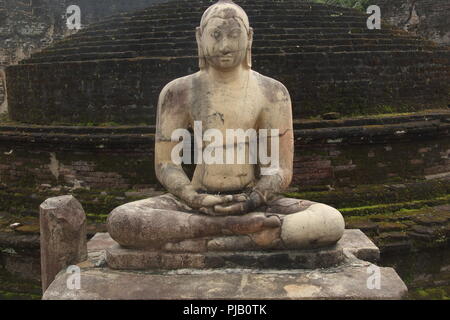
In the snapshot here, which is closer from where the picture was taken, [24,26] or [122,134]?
[122,134]

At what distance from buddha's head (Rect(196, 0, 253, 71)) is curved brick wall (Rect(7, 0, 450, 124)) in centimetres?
345

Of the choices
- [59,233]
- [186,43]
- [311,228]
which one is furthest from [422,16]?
[59,233]

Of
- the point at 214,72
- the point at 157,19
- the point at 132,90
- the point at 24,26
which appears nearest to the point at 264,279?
the point at 214,72

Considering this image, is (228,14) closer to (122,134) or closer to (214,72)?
(214,72)

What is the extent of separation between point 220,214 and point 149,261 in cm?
61

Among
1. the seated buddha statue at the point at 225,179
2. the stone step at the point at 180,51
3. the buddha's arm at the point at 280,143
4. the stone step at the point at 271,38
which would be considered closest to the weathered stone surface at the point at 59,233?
the seated buddha statue at the point at 225,179

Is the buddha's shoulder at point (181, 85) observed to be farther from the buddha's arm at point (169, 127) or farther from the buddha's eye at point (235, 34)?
the buddha's eye at point (235, 34)

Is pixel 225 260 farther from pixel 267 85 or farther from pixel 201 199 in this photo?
pixel 267 85

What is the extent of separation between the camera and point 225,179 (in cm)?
401

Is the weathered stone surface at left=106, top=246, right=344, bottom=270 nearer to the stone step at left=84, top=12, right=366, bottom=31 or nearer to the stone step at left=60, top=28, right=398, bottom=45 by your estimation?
the stone step at left=60, top=28, right=398, bottom=45

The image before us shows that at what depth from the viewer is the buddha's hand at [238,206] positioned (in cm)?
371

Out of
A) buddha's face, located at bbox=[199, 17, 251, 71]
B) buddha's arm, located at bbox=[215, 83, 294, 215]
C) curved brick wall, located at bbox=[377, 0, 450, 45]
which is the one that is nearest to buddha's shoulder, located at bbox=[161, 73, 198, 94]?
buddha's face, located at bbox=[199, 17, 251, 71]

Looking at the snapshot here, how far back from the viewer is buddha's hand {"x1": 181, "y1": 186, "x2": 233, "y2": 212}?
3738 millimetres

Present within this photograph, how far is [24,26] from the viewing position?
1691 centimetres
